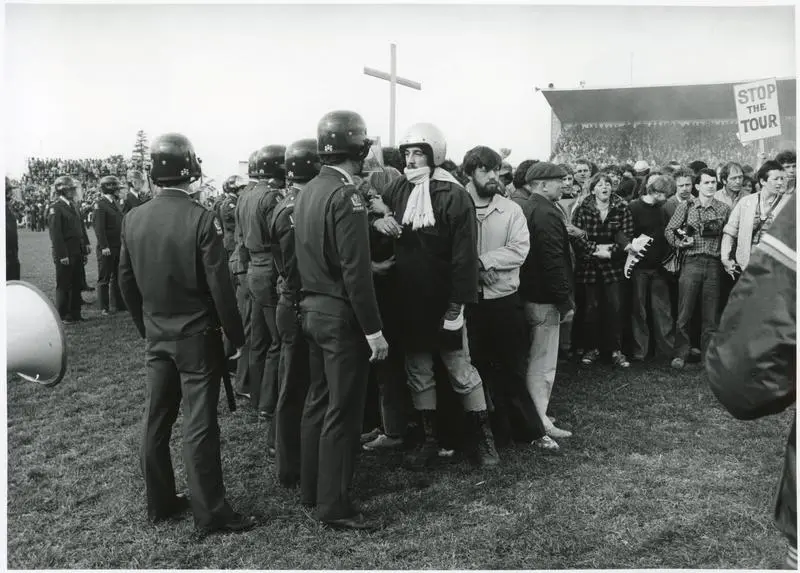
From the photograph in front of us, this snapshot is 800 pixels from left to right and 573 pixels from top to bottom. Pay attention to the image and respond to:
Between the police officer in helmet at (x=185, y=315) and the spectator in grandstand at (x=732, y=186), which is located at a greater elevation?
the spectator in grandstand at (x=732, y=186)

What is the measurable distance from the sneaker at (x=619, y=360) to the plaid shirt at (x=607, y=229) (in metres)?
0.80

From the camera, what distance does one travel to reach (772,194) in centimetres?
710

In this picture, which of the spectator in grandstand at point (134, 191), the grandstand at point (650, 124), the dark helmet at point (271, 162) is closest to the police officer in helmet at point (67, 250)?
the spectator in grandstand at point (134, 191)

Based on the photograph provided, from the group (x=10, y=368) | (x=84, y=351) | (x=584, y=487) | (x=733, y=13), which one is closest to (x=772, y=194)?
(x=733, y=13)

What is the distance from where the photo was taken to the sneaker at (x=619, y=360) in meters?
7.78

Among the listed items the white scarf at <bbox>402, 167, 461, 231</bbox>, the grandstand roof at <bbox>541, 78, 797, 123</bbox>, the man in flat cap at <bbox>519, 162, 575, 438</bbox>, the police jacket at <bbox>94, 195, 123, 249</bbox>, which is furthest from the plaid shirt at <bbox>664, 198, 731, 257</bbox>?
the police jacket at <bbox>94, 195, 123, 249</bbox>

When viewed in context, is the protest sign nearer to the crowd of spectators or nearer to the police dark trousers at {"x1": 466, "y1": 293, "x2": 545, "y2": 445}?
the police dark trousers at {"x1": 466, "y1": 293, "x2": 545, "y2": 445}

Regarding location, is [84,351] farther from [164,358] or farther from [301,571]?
[301,571]

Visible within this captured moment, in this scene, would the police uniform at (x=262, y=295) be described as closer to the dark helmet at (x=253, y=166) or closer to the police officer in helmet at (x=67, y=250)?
the dark helmet at (x=253, y=166)

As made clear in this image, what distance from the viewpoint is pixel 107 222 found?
39.0 ft

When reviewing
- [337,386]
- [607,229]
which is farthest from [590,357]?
[337,386]

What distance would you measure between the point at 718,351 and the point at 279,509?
3225mm

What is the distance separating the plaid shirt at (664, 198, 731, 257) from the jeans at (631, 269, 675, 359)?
1.64ft

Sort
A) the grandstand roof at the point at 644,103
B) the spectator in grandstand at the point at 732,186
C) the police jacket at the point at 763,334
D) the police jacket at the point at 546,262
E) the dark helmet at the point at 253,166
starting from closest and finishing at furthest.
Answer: the police jacket at the point at 763,334
the police jacket at the point at 546,262
the dark helmet at the point at 253,166
the spectator in grandstand at the point at 732,186
the grandstand roof at the point at 644,103
